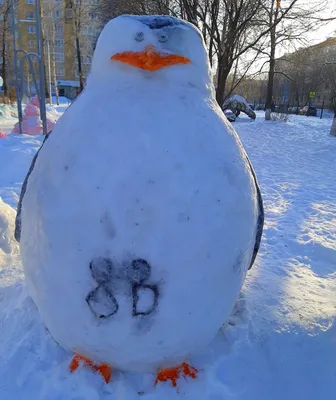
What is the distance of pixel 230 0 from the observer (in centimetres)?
1134

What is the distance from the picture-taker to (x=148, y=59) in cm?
181

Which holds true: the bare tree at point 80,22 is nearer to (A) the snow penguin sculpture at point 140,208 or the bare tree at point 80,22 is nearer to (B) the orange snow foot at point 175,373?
(A) the snow penguin sculpture at point 140,208

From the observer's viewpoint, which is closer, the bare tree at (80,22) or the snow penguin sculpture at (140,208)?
the snow penguin sculpture at (140,208)

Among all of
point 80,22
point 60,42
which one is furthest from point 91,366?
point 60,42

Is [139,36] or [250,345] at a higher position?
[139,36]

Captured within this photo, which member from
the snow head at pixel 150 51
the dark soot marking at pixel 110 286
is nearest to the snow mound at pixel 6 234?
the dark soot marking at pixel 110 286

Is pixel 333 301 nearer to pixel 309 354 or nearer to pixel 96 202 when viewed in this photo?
pixel 309 354

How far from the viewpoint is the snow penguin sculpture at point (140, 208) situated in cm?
174

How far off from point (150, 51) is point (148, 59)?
0.05 metres

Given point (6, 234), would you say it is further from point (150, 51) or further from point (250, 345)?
point (150, 51)

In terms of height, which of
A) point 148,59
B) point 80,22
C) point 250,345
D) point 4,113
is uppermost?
point 80,22

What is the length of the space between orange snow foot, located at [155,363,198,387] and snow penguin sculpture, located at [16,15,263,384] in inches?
4.5

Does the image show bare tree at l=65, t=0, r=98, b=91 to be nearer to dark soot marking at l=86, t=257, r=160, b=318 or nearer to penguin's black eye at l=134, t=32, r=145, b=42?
penguin's black eye at l=134, t=32, r=145, b=42

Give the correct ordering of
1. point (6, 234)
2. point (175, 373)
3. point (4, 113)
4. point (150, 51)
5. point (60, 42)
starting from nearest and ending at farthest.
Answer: point (150, 51) → point (175, 373) → point (6, 234) → point (4, 113) → point (60, 42)
